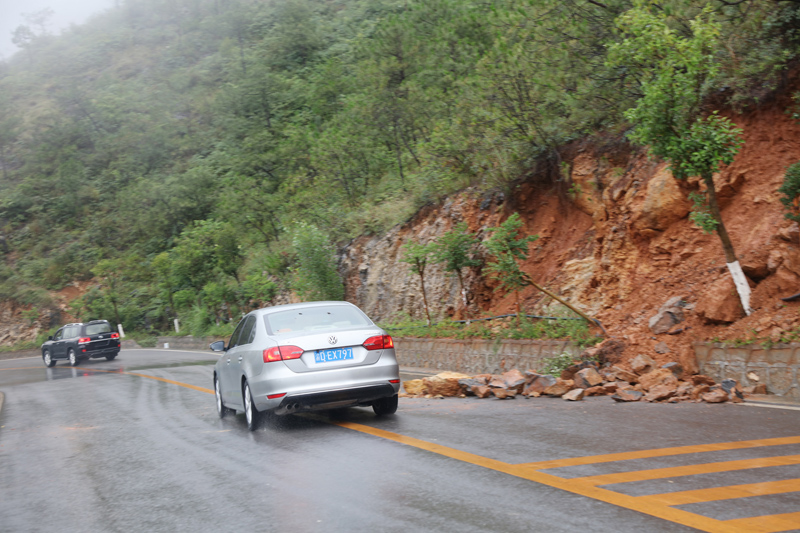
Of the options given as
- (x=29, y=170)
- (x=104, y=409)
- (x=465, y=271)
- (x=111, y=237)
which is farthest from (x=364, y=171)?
(x=29, y=170)

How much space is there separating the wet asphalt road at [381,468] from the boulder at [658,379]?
0.91 meters

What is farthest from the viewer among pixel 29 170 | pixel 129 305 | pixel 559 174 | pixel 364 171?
pixel 29 170

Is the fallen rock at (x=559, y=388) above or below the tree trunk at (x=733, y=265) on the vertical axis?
below

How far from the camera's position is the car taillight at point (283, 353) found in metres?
8.02

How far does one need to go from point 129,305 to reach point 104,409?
36.5 meters

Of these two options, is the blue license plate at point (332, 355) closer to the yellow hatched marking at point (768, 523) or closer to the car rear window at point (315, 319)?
the car rear window at point (315, 319)

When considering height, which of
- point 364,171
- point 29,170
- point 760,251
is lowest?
point 760,251

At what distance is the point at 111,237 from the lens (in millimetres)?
57250

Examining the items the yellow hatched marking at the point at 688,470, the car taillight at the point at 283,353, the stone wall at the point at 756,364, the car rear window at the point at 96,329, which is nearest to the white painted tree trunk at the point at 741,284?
the stone wall at the point at 756,364

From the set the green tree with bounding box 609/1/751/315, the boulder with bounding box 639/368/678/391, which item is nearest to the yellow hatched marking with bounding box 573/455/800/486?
the boulder with bounding box 639/368/678/391

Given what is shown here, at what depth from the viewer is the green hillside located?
1656 centimetres

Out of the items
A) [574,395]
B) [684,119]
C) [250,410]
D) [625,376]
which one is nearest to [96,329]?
[250,410]

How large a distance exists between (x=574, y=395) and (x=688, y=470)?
4513mm

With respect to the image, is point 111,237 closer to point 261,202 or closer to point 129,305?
point 129,305
